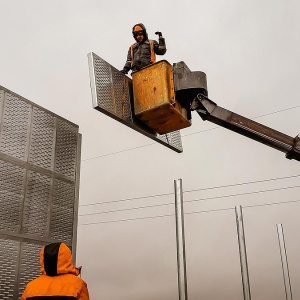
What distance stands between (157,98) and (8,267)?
390 cm

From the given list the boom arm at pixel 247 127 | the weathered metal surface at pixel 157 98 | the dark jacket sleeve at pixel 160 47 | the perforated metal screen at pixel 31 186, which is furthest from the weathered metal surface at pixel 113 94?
the perforated metal screen at pixel 31 186

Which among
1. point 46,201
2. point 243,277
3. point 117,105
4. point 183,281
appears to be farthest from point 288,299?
point 117,105

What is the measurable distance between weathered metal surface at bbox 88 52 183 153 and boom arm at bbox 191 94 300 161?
92 centimetres

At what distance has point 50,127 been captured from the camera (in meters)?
8.42

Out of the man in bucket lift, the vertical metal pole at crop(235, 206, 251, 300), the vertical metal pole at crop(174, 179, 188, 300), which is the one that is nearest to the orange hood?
the man in bucket lift

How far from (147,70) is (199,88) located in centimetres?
85

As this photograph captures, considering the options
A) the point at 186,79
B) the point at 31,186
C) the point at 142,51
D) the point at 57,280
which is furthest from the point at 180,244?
the point at 57,280

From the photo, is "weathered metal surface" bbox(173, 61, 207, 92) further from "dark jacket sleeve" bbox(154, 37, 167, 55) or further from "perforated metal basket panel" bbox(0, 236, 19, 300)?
"perforated metal basket panel" bbox(0, 236, 19, 300)

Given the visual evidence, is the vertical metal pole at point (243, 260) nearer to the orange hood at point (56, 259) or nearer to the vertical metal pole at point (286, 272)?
the vertical metal pole at point (286, 272)

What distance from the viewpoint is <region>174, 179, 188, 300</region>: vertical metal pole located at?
24.6 ft

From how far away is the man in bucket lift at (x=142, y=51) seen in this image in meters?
6.73

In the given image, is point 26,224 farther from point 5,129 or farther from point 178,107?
point 178,107

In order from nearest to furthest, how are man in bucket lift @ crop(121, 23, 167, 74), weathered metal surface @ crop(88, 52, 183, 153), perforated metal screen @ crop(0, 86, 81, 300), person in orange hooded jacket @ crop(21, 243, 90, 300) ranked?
1. person in orange hooded jacket @ crop(21, 243, 90, 300)
2. weathered metal surface @ crop(88, 52, 183, 153)
3. man in bucket lift @ crop(121, 23, 167, 74)
4. perforated metal screen @ crop(0, 86, 81, 300)

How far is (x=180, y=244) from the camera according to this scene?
7.82 m
